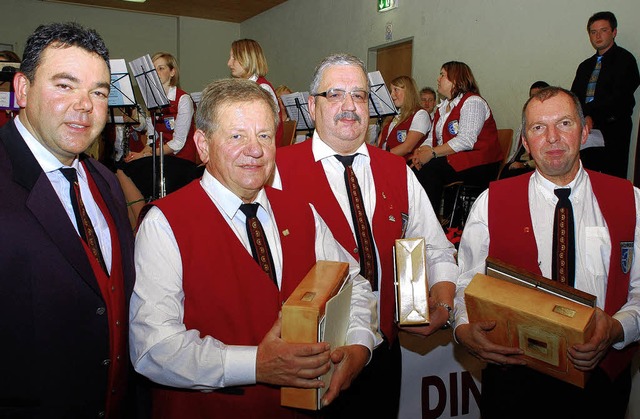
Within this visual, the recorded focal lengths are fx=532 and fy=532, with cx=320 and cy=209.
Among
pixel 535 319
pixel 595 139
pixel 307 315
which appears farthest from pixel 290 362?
pixel 595 139

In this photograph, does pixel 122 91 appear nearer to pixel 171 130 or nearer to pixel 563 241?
pixel 171 130

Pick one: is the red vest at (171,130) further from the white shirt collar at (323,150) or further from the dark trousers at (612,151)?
the dark trousers at (612,151)

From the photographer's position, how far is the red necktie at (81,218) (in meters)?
1.40

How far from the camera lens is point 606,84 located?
5.30 metres

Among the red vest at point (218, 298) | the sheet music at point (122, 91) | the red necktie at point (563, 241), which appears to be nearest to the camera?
the red vest at point (218, 298)

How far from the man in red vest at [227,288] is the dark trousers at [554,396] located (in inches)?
27.2

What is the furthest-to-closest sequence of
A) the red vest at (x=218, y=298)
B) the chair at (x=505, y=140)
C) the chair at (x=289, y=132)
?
the chair at (x=289, y=132) → the chair at (x=505, y=140) → the red vest at (x=218, y=298)

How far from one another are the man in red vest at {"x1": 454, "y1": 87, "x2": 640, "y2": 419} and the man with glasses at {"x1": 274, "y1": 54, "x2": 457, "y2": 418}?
0.63ft

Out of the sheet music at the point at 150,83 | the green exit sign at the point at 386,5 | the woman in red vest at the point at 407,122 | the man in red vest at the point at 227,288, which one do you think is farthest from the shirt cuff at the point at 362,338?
the green exit sign at the point at 386,5

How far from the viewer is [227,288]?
1.47 metres

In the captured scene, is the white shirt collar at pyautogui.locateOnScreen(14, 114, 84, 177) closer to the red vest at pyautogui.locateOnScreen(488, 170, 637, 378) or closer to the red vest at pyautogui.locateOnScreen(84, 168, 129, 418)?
the red vest at pyautogui.locateOnScreen(84, 168, 129, 418)

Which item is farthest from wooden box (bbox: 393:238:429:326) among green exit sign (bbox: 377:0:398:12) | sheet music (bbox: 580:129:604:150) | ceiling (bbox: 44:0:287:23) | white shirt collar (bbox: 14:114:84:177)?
ceiling (bbox: 44:0:287:23)

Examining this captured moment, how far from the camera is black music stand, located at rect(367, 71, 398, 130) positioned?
533 cm

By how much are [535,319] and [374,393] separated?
30.3 inches
